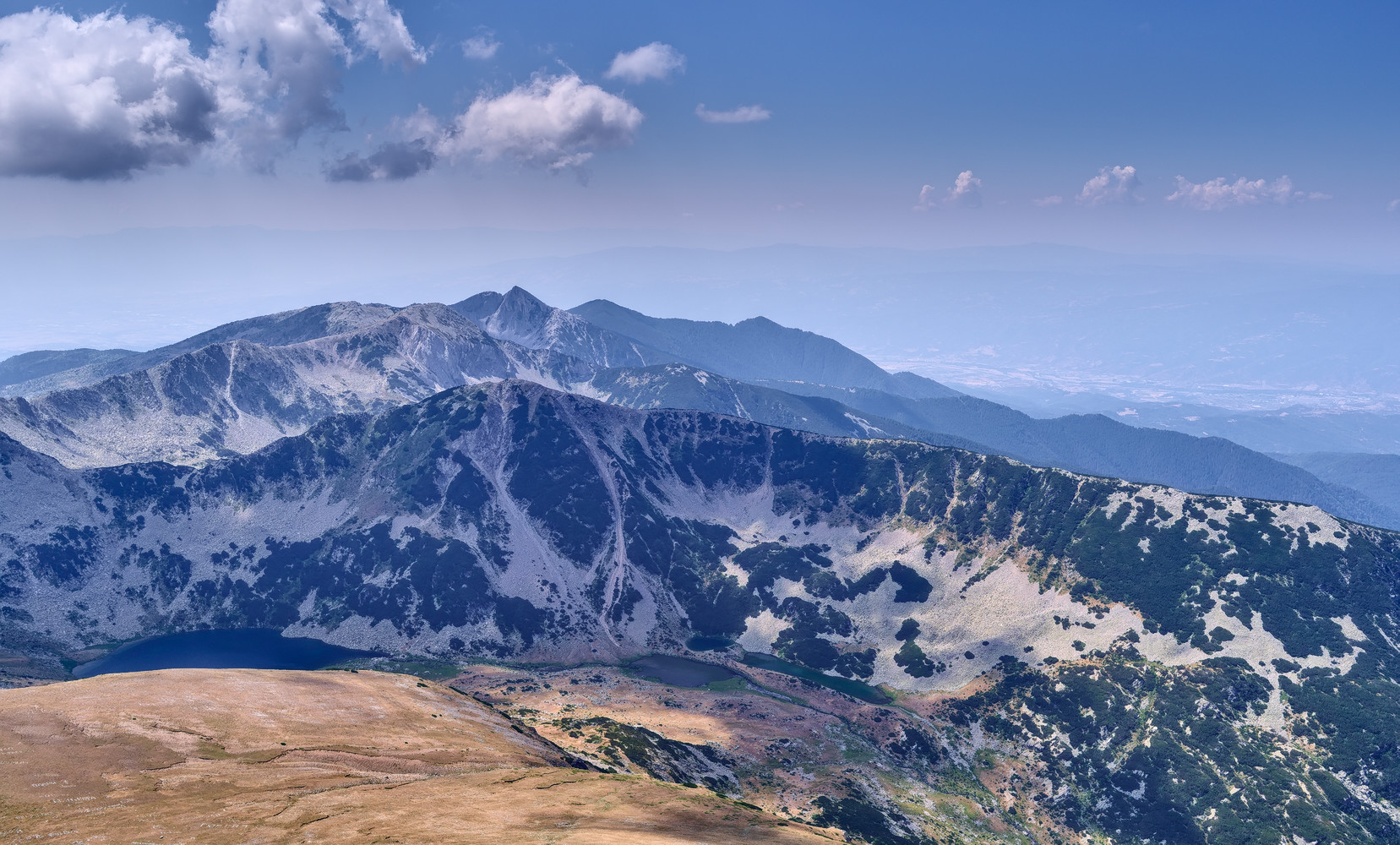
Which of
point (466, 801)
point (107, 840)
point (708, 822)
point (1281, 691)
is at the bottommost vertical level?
point (1281, 691)

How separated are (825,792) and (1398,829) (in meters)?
130

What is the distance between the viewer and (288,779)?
3310 inches

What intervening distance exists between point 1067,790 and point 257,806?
189 metres

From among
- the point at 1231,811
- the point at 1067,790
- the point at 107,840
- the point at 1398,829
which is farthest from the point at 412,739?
the point at 1398,829

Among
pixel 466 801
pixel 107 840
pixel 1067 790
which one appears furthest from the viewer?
pixel 1067 790

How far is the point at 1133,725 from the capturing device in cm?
19462

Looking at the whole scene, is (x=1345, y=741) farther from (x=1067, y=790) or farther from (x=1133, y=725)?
(x=1067, y=790)

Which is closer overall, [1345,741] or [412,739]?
[412,739]

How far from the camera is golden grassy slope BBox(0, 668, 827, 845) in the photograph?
69.1 meters

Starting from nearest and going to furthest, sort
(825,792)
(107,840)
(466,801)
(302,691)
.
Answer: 1. (107,840)
2. (466,801)
3. (302,691)
4. (825,792)

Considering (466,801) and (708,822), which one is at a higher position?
(466,801)

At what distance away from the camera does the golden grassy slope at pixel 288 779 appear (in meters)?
69.1

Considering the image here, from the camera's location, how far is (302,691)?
120 meters

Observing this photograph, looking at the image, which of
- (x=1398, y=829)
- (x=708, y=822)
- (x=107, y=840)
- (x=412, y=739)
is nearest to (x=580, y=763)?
(x=412, y=739)
